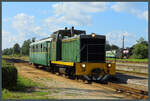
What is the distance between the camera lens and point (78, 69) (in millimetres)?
12875

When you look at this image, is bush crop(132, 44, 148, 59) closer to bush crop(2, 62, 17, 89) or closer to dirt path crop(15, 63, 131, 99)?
dirt path crop(15, 63, 131, 99)

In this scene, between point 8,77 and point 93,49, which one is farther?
point 93,49

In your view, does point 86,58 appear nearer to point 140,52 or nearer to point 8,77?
point 8,77

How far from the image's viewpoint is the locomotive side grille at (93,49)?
44.8 ft

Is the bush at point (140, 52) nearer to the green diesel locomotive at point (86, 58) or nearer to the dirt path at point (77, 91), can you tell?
the green diesel locomotive at point (86, 58)

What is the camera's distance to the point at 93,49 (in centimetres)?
1384

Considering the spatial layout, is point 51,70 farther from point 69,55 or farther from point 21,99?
point 21,99

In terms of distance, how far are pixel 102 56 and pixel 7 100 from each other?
25.9ft

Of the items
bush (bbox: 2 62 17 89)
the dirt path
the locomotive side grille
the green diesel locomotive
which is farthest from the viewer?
the locomotive side grille

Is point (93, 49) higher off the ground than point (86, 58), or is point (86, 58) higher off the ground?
point (93, 49)

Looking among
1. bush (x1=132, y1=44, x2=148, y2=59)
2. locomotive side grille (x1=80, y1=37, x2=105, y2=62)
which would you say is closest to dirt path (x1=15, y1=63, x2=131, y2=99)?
locomotive side grille (x1=80, y1=37, x2=105, y2=62)

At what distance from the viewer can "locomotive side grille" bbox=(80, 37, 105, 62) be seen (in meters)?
13.7

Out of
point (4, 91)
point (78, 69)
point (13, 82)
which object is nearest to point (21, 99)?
point (4, 91)

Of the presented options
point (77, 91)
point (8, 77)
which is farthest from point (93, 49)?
point (8, 77)
